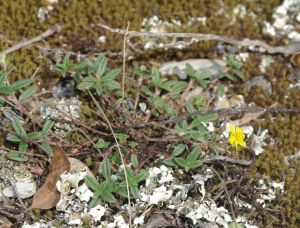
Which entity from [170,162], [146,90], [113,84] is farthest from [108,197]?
[146,90]

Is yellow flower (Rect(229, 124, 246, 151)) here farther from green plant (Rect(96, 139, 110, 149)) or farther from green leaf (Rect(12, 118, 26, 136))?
green leaf (Rect(12, 118, 26, 136))

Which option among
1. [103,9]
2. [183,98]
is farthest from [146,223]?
[103,9]

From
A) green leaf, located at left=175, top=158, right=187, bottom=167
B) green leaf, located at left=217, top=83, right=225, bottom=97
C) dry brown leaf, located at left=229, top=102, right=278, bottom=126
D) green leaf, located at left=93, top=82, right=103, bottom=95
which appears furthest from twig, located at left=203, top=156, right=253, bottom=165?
green leaf, located at left=93, top=82, right=103, bottom=95

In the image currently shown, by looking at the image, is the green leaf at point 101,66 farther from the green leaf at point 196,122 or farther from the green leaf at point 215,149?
the green leaf at point 215,149

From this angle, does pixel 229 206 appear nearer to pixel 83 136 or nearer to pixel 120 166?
pixel 120 166

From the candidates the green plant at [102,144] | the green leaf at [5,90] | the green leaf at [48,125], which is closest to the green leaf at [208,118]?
the green plant at [102,144]

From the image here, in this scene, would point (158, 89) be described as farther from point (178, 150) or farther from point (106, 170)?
point (106, 170)
